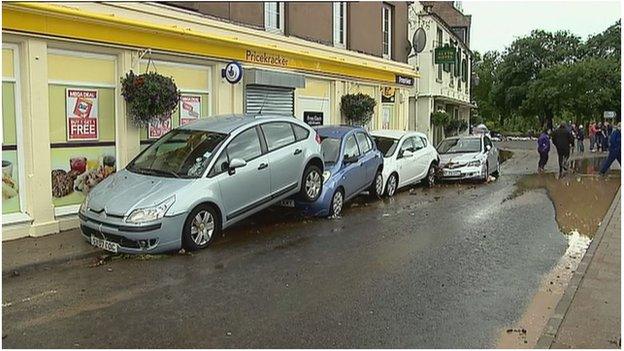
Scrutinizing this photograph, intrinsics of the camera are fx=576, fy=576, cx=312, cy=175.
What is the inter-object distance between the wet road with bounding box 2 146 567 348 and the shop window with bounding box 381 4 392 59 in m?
11.9

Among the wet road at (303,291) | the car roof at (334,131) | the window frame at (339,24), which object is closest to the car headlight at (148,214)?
the wet road at (303,291)

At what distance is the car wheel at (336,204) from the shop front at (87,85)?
3.47 meters

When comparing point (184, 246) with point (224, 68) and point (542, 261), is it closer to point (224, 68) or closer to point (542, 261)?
point (542, 261)

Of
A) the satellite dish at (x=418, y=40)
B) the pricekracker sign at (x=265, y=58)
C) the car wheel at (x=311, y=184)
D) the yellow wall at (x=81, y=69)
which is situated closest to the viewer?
the yellow wall at (x=81, y=69)

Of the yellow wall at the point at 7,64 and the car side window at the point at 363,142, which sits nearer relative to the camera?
the yellow wall at the point at 7,64

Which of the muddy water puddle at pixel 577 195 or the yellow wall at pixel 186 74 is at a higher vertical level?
the yellow wall at pixel 186 74

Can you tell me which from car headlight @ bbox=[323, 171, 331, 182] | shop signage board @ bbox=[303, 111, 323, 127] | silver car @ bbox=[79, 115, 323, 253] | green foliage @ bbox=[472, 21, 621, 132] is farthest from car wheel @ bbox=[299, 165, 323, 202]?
green foliage @ bbox=[472, 21, 621, 132]

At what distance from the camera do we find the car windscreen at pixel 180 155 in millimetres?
7844

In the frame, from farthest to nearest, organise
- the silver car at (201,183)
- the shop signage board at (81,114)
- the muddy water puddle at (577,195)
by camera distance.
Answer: the muddy water puddle at (577,195) → the shop signage board at (81,114) → the silver car at (201,183)

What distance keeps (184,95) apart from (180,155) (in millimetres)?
3415

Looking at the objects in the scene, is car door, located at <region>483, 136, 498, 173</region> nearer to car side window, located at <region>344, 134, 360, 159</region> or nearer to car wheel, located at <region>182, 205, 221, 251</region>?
car side window, located at <region>344, 134, 360, 159</region>

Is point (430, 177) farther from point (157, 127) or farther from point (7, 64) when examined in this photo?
point (7, 64)

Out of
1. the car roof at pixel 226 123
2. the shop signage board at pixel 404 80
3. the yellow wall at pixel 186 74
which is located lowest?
the car roof at pixel 226 123

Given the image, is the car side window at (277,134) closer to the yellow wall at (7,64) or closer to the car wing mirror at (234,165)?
the car wing mirror at (234,165)
